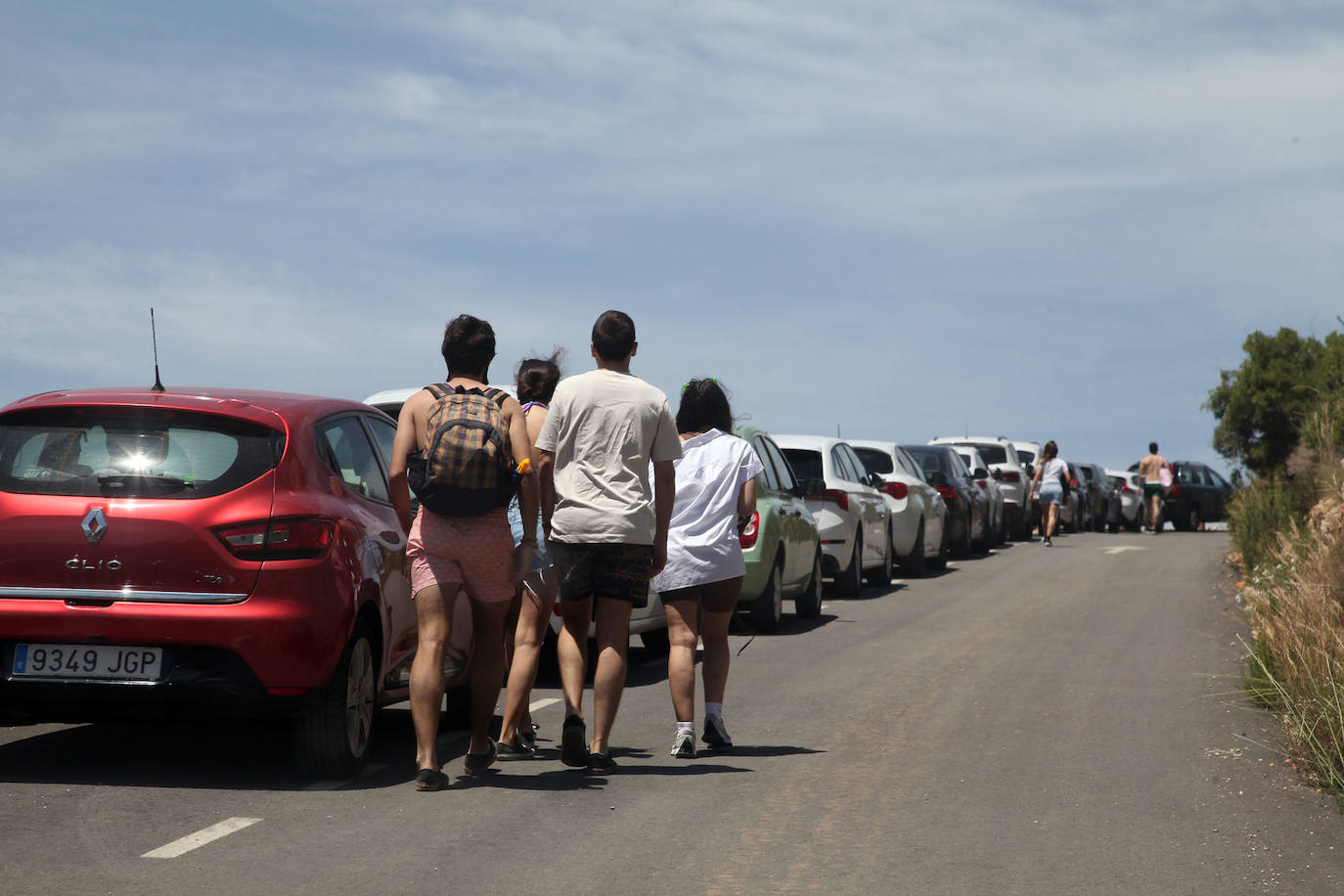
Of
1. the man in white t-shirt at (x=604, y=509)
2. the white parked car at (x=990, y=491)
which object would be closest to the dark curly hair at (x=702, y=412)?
the man in white t-shirt at (x=604, y=509)

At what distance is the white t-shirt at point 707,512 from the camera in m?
8.31

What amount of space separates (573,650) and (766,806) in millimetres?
1239

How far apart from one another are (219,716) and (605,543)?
70.1 inches

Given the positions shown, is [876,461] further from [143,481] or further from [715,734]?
[143,481]

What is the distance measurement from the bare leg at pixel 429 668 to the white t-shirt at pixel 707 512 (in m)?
1.35

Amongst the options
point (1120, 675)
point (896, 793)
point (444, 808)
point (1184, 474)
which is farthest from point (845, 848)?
point (1184, 474)

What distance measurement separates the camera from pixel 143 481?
6941 mm

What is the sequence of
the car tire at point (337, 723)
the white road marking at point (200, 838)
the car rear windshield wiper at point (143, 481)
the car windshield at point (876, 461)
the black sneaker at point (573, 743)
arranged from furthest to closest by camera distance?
the car windshield at point (876, 461) → the black sneaker at point (573, 743) → the car tire at point (337, 723) → the car rear windshield wiper at point (143, 481) → the white road marking at point (200, 838)

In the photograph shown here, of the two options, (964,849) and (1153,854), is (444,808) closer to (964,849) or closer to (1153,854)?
(964,849)

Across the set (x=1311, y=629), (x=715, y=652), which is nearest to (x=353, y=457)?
(x=715, y=652)

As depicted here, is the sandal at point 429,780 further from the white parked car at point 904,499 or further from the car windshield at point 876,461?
the car windshield at point 876,461

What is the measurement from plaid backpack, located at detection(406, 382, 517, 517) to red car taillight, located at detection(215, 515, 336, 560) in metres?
0.45

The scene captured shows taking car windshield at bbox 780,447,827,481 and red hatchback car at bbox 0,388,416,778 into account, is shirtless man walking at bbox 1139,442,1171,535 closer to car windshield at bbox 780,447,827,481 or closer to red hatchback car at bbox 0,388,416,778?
car windshield at bbox 780,447,827,481

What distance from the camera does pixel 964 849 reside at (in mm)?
6168
